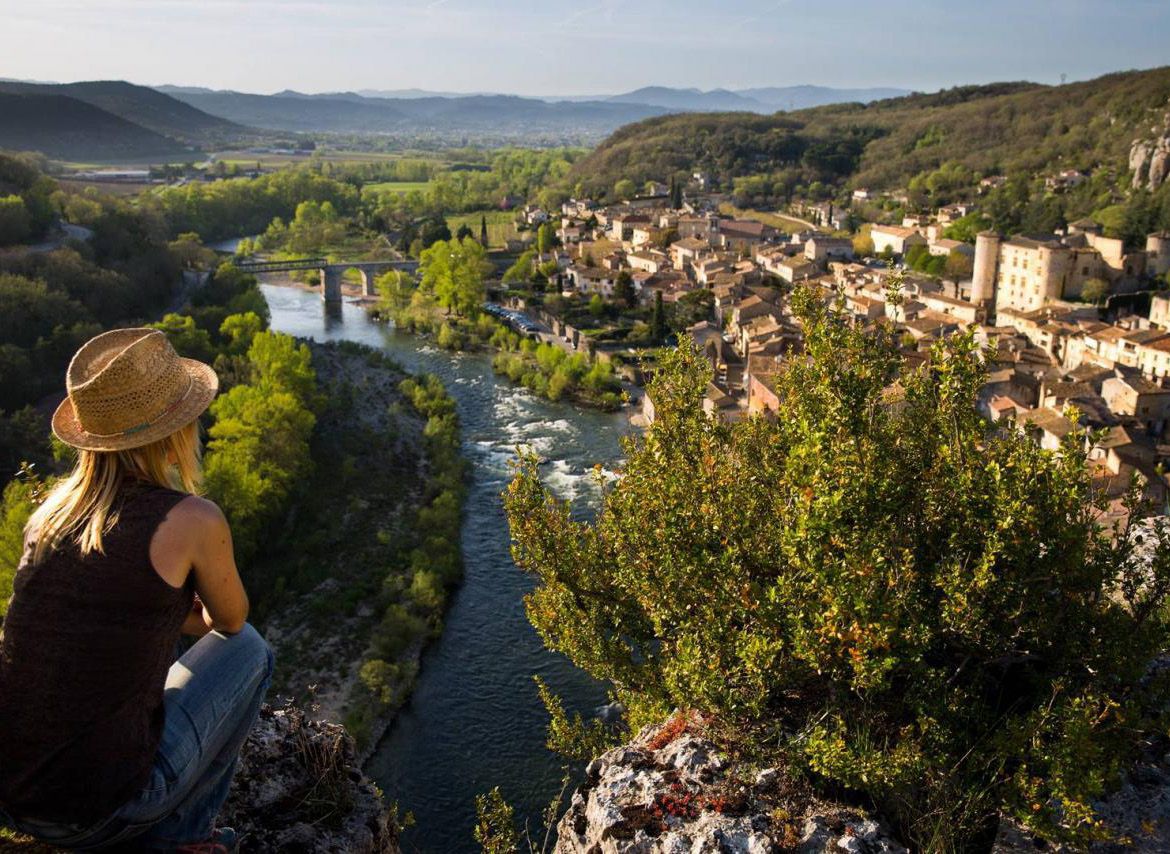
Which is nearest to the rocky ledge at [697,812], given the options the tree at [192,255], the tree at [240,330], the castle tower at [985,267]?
the tree at [240,330]

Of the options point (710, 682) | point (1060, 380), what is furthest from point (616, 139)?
point (710, 682)

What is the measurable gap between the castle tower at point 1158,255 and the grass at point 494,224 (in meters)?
26.6

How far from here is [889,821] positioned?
110 inches

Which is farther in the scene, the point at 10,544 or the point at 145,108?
the point at 145,108

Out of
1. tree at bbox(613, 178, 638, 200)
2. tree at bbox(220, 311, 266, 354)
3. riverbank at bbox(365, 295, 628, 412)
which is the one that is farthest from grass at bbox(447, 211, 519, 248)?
tree at bbox(220, 311, 266, 354)

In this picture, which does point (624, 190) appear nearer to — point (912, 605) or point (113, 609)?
point (912, 605)

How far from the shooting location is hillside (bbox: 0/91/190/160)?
7306cm

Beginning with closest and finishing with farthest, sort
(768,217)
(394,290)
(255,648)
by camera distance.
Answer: (255,648) < (394,290) < (768,217)

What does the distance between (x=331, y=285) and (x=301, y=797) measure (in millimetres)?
34328

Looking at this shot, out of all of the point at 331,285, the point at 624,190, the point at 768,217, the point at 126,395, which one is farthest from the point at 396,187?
the point at 126,395

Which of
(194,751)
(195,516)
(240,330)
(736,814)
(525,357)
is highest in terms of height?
(195,516)

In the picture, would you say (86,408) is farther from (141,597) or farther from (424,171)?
(424,171)

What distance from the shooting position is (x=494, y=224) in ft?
174

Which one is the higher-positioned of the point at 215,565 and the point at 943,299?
the point at 215,565
